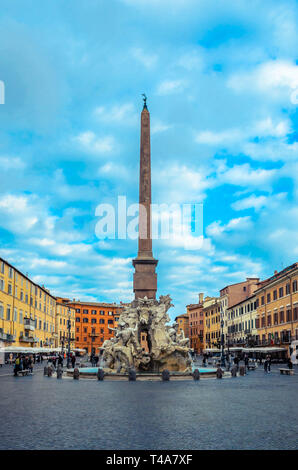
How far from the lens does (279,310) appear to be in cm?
5641

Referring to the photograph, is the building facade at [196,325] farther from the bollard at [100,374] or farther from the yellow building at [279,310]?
the bollard at [100,374]

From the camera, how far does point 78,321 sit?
113m

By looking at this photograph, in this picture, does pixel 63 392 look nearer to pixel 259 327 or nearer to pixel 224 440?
pixel 224 440

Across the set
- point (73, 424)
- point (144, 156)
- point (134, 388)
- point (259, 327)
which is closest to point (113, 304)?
point (259, 327)

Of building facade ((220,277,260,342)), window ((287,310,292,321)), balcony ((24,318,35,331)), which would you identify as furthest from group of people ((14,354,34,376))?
building facade ((220,277,260,342))

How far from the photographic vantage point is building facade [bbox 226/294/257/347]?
6988 centimetres

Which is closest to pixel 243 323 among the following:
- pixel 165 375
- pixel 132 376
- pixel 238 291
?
pixel 238 291

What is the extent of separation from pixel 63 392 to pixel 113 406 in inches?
198

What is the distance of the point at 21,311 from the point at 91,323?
55242 millimetres

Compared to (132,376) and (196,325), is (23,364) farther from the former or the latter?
(196,325)

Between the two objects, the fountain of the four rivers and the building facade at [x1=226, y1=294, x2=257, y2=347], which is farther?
the building facade at [x1=226, y1=294, x2=257, y2=347]

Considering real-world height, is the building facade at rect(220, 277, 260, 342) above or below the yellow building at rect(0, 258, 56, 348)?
above

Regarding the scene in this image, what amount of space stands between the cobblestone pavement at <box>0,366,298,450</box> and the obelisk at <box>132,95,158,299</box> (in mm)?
12555

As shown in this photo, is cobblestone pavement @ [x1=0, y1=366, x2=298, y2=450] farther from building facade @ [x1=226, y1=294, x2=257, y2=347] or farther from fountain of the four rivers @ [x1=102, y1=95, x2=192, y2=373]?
building facade @ [x1=226, y1=294, x2=257, y2=347]
